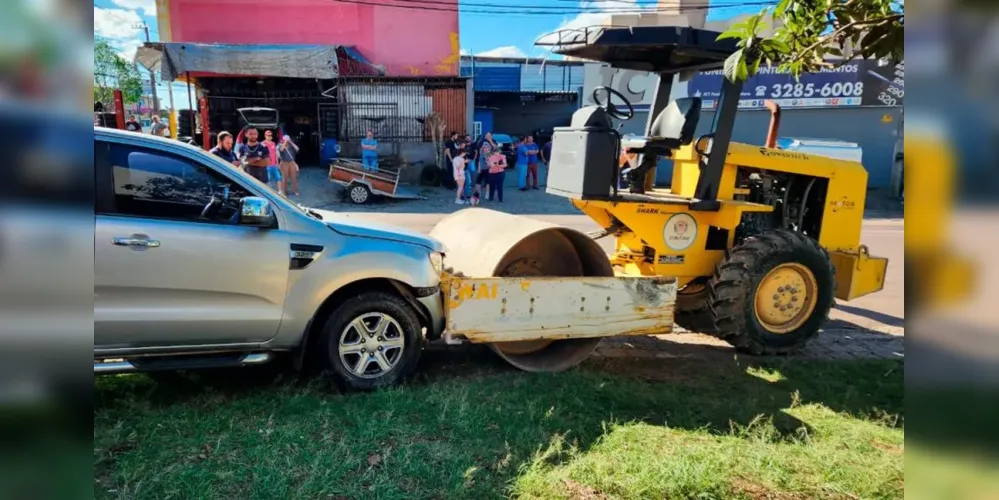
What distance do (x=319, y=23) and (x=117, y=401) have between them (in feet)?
68.9

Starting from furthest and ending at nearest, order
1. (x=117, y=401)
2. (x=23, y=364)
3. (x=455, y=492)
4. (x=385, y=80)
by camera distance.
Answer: (x=385, y=80) < (x=117, y=401) < (x=455, y=492) < (x=23, y=364)

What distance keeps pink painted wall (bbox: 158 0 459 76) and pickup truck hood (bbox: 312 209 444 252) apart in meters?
19.3

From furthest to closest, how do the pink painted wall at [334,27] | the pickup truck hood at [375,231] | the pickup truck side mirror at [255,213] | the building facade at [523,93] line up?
the building facade at [523,93] < the pink painted wall at [334,27] < the pickup truck hood at [375,231] < the pickup truck side mirror at [255,213]

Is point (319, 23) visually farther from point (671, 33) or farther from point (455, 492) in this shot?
point (455, 492)

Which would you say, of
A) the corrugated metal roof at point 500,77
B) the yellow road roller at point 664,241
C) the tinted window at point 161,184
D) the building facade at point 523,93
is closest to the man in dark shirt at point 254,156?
the yellow road roller at point 664,241

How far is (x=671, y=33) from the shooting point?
5.22 metres

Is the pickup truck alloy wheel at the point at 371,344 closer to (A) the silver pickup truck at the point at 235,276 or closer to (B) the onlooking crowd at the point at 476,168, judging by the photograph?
(A) the silver pickup truck at the point at 235,276

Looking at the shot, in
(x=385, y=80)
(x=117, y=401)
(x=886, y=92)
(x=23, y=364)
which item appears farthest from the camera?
(x=886, y=92)

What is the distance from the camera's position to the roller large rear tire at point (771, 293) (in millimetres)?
5457

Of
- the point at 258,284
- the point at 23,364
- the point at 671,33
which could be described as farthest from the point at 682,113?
the point at 23,364

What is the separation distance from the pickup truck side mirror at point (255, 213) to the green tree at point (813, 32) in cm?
300

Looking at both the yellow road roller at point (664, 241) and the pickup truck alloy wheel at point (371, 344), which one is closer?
the pickup truck alloy wheel at point (371, 344)

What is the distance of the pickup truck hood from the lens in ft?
14.6

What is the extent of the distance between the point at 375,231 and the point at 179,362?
5.07ft
